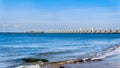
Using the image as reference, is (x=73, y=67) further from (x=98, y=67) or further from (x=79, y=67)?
(x=98, y=67)

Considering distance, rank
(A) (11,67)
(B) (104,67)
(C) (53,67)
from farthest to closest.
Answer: (A) (11,67) → (C) (53,67) → (B) (104,67)

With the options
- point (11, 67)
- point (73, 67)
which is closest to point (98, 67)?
point (73, 67)

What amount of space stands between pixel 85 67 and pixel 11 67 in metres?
7.05

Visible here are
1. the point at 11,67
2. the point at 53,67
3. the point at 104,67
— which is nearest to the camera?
the point at 104,67

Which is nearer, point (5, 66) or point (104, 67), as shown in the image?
point (104, 67)

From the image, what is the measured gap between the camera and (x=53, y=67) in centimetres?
2039

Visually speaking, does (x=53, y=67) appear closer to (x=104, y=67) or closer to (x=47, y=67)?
(x=47, y=67)

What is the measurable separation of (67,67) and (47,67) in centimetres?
165

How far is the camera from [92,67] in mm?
19172

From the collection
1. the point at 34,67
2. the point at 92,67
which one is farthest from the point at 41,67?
the point at 92,67

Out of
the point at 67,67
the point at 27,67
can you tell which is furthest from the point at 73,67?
the point at 27,67

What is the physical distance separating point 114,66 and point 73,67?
2.56 metres

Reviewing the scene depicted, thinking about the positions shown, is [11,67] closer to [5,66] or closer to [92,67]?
[5,66]

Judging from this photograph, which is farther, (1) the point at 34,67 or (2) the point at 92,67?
(1) the point at 34,67
